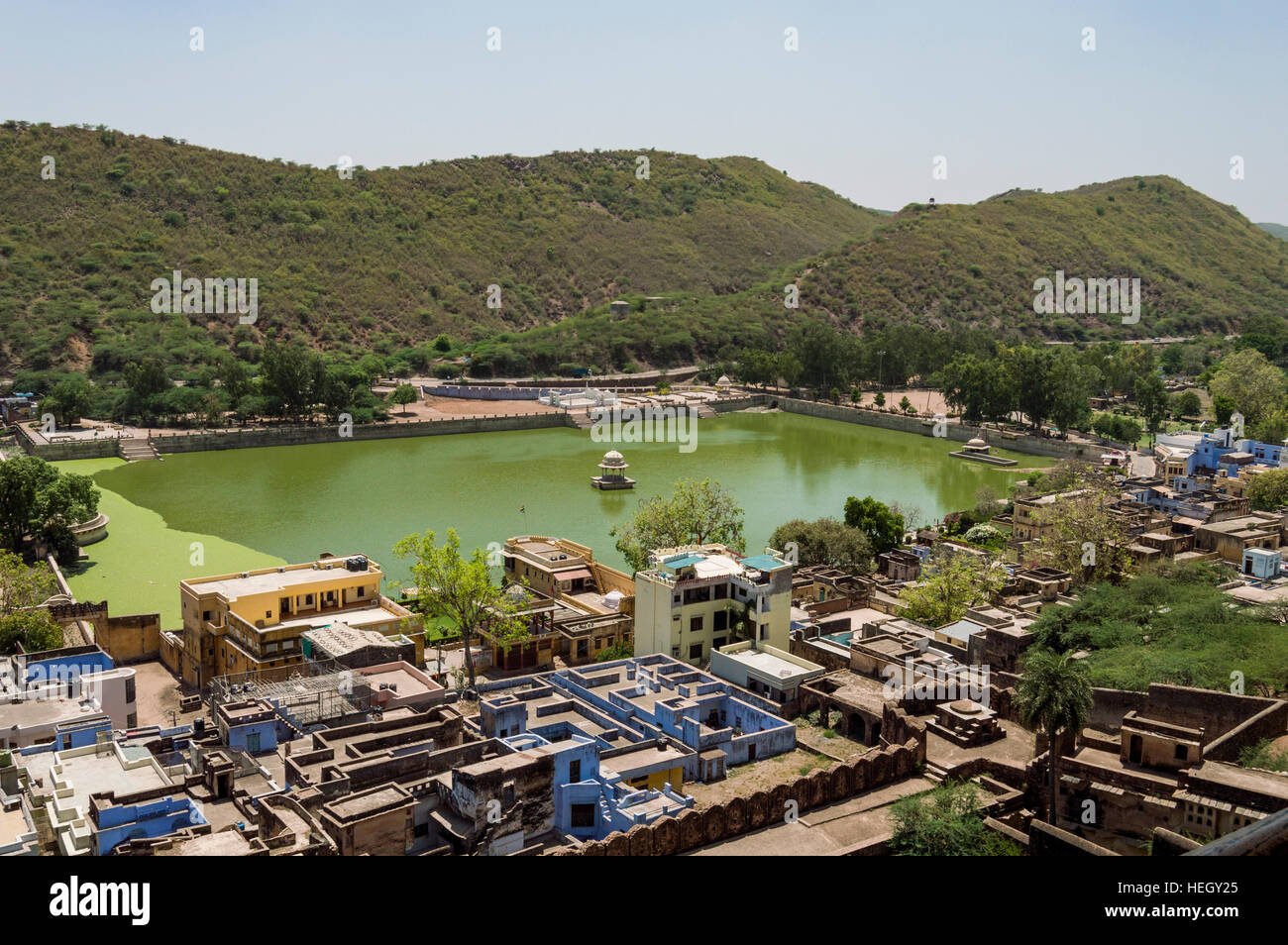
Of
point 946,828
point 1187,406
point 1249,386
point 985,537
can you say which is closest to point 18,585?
point 946,828

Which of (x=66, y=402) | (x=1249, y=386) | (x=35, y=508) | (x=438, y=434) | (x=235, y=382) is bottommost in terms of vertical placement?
(x=35, y=508)

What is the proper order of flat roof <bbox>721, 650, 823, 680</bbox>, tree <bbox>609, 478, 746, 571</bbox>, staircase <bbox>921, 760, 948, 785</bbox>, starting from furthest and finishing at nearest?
tree <bbox>609, 478, 746, 571</bbox>
flat roof <bbox>721, 650, 823, 680</bbox>
staircase <bbox>921, 760, 948, 785</bbox>

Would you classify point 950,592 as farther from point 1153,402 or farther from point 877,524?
point 1153,402

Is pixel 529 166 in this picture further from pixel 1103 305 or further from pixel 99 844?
pixel 99 844

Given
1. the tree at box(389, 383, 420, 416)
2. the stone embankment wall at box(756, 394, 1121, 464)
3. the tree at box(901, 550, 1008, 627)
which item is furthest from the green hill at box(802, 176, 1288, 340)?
the tree at box(901, 550, 1008, 627)

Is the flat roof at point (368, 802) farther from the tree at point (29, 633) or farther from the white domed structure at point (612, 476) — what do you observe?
Answer: the white domed structure at point (612, 476)

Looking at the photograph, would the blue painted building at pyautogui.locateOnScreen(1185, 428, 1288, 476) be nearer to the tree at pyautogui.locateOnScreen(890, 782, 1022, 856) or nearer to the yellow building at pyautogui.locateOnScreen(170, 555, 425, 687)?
the tree at pyautogui.locateOnScreen(890, 782, 1022, 856)
